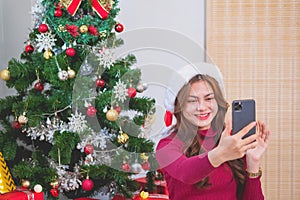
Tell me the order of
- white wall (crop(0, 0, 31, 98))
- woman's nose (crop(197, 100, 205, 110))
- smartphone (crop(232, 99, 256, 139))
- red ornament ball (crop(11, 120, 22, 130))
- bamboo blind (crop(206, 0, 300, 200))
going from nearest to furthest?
smartphone (crop(232, 99, 256, 139)) < woman's nose (crop(197, 100, 205, 110)) < red ornament ball (crop(11, 120, 22, 130)) < white wall (crop(0, 0, 31, 98)) < bamboo blind (crop(206, 0, 300, 200))

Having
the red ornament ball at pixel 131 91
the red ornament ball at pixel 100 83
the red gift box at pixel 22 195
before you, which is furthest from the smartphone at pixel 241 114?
the red gift box at pixel 22 195

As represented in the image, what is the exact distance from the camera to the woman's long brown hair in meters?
1.88

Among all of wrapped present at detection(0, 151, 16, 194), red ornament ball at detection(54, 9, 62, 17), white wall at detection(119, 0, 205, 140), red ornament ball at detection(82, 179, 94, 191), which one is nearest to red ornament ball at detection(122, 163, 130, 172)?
red ornament ball at detection(82, 179, 94, 191)

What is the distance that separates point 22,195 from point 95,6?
0.87m

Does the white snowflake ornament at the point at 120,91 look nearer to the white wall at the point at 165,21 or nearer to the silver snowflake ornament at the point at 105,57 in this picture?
the silver snowflake ornament at the point at 105,57

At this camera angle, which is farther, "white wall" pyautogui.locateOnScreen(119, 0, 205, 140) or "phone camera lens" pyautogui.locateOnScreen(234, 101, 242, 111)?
"white wall" pyautogui.locateOnScreen(119, 0, 205, 140)

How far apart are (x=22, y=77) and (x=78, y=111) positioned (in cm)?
30

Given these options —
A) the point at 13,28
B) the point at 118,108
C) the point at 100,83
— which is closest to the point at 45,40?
the point at 100,83

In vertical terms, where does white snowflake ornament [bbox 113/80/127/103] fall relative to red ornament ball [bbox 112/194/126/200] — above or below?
above

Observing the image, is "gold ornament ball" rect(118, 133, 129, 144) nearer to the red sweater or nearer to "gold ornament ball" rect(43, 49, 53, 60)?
the red sweater

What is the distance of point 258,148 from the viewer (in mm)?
1876

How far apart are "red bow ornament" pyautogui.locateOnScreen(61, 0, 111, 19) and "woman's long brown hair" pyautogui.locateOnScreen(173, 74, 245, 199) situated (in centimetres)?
63

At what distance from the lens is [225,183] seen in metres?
1.92

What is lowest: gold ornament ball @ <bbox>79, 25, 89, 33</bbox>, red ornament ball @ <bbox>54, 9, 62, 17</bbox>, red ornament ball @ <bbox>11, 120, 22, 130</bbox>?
red ornament ball @ <bbox>11, 120, 22, 130</bbox>
